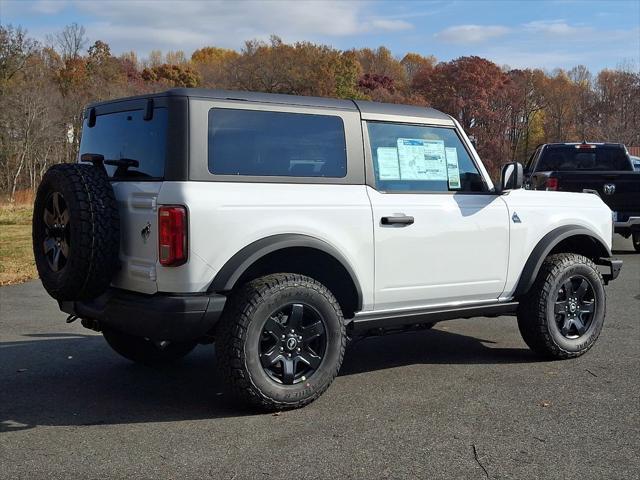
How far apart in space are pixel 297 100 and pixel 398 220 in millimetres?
1061

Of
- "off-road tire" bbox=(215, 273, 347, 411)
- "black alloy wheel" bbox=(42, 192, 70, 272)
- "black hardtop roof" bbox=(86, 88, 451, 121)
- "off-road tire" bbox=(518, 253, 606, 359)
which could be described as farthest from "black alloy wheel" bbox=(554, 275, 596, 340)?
"black alloy wheel" bbox=(42, 192, 70, 272)

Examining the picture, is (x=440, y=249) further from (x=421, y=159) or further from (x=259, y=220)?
(x=259, y=220)

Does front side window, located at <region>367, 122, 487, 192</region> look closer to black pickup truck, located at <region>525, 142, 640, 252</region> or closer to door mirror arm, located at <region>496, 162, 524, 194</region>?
door mirror arm, located at <region>496, 162, 524, 194</region>

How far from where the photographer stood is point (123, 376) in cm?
555

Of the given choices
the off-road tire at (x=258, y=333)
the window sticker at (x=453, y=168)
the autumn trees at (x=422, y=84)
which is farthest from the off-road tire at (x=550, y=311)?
the autumn trees at (x=422, y=84)

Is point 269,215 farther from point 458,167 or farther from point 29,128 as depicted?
point 29,128

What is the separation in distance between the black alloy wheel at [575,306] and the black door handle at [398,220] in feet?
5.38

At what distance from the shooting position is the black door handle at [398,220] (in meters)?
4.92

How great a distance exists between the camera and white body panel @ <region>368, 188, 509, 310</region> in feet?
16.4

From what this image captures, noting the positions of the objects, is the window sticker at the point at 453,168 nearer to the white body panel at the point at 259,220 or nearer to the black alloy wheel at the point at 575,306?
the white body panel at the point at 259,220

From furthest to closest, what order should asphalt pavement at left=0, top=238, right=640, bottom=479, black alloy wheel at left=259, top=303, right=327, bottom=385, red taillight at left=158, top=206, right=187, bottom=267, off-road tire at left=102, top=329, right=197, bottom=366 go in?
off-road tire at left=102, top=329, right=197, bottom=366
black alloy wheel at left=259, top=303, right=327, bottom=385
red taillight at left=158, top=206, right=187, bottom=267
asphalt pavement at left=0, top=238, right=640, bottom=479

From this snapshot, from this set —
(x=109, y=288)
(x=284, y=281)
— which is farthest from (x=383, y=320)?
→ (x=109, y=288)

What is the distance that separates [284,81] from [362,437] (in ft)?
193

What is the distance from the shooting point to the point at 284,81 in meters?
60.9
